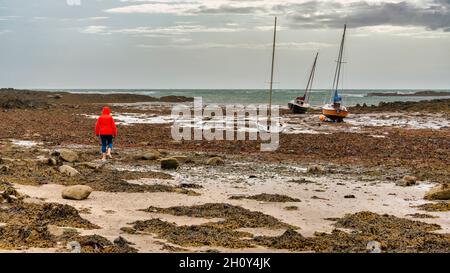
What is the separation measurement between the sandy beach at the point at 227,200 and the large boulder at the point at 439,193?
32 centimetres

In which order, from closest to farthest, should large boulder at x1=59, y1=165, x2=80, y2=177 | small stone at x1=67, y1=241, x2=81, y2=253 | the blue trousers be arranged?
small stone at x1=67, y1=241, x2=81, y2=253 → large boulder at x1=59, y1=165, x2=80, y2=177 → the blue trousers

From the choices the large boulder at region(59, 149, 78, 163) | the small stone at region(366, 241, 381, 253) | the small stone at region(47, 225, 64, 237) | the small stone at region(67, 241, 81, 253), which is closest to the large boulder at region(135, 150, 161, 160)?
the large boulder at region(59, 149, 78, 163)

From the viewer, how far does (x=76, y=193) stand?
1319 centimetres

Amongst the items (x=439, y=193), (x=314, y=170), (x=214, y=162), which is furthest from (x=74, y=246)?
(x=214, y=162)

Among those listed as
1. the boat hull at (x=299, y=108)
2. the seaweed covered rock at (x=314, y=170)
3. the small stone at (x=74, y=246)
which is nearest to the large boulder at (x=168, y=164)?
the seaweed covered rock at (x=314, y=170)

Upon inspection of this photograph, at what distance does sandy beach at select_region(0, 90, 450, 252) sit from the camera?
9930 mm

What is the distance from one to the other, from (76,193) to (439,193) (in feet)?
31.9

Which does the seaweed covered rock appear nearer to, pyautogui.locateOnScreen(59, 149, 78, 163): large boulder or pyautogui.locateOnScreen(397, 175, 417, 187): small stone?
pyautogui.locateOnScreen(397, 175, 417, 187): small stone

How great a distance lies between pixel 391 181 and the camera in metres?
18.0

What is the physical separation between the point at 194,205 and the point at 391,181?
7.94 m

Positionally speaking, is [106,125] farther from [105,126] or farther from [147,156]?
[147,156]

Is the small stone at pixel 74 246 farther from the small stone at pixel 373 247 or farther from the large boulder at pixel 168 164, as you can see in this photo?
the large boulder at pixel 168 164

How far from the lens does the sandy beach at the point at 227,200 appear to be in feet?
32.6

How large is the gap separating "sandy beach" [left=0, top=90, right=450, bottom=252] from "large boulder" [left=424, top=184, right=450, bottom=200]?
12.4 inches
